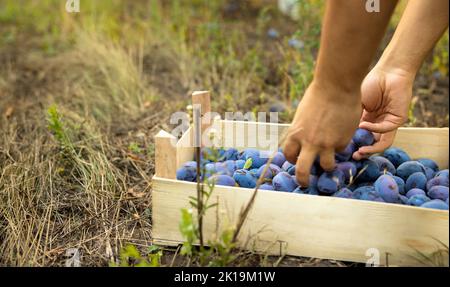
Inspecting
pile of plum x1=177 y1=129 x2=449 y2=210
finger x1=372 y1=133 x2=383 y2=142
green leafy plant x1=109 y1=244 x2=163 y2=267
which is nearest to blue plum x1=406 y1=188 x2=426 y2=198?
pile of plum x1=177 y1=129 x2=449 y2=210

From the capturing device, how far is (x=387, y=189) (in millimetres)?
1611

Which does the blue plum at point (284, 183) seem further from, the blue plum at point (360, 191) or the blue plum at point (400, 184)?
the blue plum at point (400, 184)

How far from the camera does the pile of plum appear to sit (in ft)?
5.30

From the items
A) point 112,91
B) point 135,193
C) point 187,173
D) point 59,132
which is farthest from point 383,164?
point 112,91

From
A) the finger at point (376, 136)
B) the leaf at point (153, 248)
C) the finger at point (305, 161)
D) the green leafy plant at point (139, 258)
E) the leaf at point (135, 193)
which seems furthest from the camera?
the leaf at point (135, 193)

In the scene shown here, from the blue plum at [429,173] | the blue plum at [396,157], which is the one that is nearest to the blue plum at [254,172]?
the blue plum at [396,157]

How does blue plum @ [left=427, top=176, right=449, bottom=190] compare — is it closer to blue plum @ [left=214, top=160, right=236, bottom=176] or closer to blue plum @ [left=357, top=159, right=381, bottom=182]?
blue plum @ [left=357, top=159, right=381, bottom=182]

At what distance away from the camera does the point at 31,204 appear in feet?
6.43

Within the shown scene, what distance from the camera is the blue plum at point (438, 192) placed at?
166 centimetres

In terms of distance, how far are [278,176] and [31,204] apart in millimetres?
860

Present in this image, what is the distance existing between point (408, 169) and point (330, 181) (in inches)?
13.4

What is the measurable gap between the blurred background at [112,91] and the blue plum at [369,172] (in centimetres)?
69

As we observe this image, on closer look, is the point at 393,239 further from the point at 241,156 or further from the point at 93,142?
the point at 93,142
